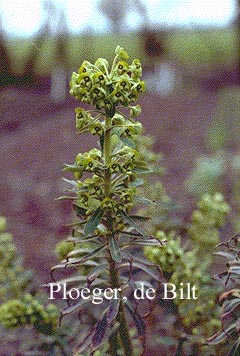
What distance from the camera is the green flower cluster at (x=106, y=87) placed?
161 cm

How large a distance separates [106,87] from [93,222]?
38 centimetres

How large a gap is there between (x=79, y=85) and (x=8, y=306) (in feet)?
2.81

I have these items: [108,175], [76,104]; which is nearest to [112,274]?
[108,175]

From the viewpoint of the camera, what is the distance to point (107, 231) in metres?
1.80

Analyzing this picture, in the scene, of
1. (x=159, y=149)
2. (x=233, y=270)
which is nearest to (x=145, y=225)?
(x=233, y=270)

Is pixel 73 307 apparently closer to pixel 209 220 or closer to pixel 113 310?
pixel 113 310

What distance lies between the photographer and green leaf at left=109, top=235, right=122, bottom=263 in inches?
66.5

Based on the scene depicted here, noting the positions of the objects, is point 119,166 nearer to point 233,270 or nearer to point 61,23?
point 233,270

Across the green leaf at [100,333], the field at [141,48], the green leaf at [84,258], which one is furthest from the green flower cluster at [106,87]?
the field at [141,48]

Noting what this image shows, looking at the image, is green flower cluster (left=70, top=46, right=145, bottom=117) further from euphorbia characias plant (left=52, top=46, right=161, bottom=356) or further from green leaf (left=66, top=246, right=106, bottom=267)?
green leaf (left=66, top=246, right=106, bottom=267)

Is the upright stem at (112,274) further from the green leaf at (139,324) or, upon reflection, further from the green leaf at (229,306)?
the green leaf at (229,306)

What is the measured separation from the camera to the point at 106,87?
164 centimetres

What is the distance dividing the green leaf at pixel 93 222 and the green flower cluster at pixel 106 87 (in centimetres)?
27

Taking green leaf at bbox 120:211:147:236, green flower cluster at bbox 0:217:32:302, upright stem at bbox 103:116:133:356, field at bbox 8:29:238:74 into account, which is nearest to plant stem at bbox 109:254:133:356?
upright stem at bbox 103:116:133:356
